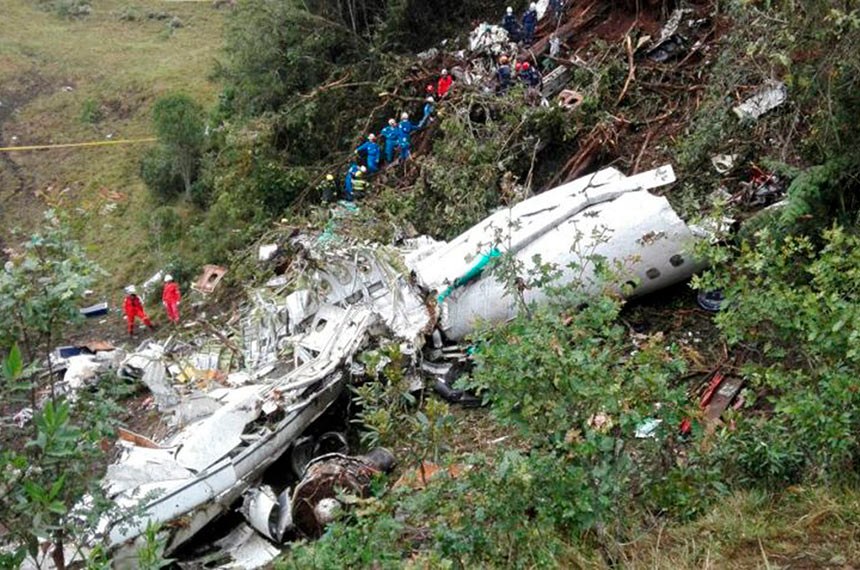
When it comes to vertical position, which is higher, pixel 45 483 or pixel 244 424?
pixel 45 483

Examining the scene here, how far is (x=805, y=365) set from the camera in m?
4.08

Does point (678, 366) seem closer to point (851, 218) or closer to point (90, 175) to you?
point (851, 218)

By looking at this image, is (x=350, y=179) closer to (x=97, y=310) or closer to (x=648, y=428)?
(x=97, y=310)

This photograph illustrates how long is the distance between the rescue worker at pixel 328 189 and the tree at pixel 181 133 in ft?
18.0

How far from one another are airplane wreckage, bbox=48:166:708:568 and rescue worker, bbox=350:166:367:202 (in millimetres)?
2325

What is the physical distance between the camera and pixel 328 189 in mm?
12266

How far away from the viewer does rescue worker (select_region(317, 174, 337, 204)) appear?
480 inches

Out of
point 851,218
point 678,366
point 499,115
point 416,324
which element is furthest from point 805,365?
point 499,115

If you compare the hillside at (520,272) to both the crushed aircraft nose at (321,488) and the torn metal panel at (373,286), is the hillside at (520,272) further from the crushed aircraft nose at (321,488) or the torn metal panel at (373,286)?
the crushed aircraft nose at (321,488)

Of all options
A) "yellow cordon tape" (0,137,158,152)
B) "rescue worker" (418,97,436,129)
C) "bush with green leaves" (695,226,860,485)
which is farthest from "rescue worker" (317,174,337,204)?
"yellow cordon tape" (0,137,158,152)

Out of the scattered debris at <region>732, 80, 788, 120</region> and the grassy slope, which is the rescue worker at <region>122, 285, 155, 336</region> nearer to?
the grassy slope

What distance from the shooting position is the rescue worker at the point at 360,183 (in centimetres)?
1132

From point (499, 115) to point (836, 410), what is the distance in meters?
7.95

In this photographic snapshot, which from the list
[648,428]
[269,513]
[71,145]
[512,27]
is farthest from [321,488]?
[71,145]
